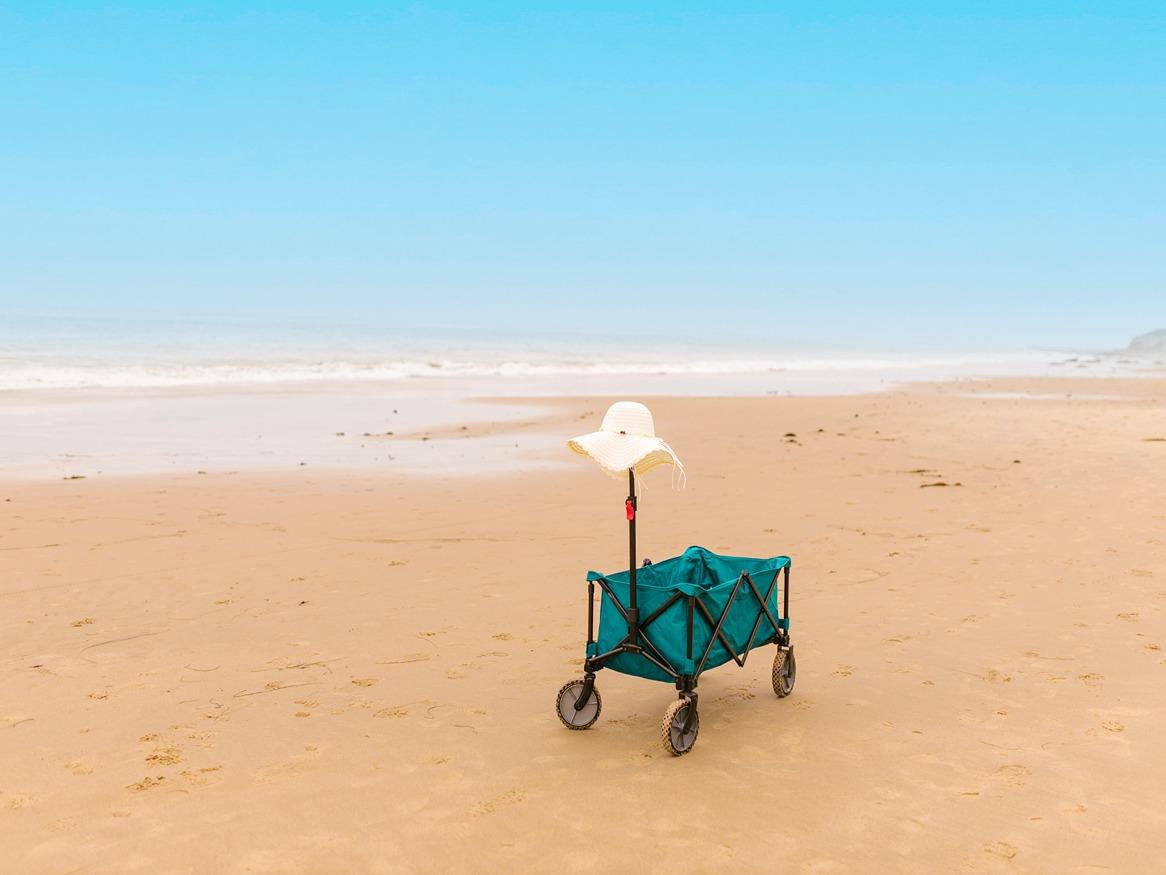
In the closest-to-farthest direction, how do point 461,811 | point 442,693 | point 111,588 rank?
1. point 461,811
2. point 442,693
3. point 111,588

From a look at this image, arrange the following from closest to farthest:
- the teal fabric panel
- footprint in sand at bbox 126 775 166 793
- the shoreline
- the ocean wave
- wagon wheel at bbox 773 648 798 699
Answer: footprint in sand at bbox 126 775 166 793 < the teal fabric panel < wagon wheel at bbox 773 648 798 699 < the shoreline < the ocean wave

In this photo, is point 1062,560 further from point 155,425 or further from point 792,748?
point 155,425

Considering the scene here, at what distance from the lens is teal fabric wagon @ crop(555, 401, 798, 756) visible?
16.2 feet

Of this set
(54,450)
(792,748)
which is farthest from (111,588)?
(54,450)

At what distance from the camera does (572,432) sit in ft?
65.1

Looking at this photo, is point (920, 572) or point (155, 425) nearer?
point (920, 572)

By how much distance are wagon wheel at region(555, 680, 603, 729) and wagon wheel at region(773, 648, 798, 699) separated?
3.58ft

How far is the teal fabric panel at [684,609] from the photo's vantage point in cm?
503

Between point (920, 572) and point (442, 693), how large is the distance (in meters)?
4.68

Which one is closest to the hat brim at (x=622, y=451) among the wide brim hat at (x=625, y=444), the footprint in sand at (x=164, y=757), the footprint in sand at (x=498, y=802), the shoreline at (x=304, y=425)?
the wide brim hat at (x=625, y=444)

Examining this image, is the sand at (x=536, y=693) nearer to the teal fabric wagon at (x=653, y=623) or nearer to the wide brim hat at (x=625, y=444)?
the teal fabric wagon at (x=653, y=623)

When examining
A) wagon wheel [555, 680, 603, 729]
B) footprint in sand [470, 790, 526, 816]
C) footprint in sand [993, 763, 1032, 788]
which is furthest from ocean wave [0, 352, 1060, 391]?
footprint in sand [993, 763, 1032, 788]

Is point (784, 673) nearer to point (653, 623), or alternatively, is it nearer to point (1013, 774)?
point (653, 623)

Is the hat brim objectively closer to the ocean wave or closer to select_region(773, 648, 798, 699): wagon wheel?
select_region(773, 648, 798, 699): wagon wheel
